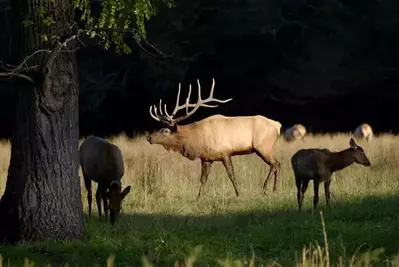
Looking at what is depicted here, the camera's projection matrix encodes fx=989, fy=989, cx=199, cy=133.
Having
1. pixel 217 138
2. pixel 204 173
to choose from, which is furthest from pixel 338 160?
pixel 217 138

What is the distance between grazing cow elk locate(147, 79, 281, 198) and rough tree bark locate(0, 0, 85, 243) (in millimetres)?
5756

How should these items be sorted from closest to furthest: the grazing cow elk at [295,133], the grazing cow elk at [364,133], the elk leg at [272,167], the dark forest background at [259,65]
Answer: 1. the elk leg at [272,167]
2. the grazing cow elk at [364,133]
3. the grazing cow elk at [295,133]
4. the dark forest background at [259,65]

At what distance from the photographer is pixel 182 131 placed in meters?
17.0

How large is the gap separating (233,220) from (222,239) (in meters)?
1.84

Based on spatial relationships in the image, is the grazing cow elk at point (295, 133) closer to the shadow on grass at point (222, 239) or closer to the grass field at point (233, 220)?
the grass field at point (233, 220)

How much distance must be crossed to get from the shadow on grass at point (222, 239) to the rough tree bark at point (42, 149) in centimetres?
35

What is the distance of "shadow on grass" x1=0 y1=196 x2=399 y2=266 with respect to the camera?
379 inches

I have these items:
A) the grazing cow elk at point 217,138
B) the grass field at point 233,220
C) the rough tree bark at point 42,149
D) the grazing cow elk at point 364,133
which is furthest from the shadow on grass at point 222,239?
the grazing cow elk at point 364,133

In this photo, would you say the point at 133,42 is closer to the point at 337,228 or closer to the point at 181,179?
the point at 181,179

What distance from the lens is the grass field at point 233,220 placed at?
960cm

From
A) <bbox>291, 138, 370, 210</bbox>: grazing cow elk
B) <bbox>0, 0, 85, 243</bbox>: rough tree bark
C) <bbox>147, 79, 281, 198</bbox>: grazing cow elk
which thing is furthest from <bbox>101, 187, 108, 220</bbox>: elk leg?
<bbox>147, 79, 281, 198</bbox>: grazing cow elk

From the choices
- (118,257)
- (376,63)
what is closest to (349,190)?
(118,257)

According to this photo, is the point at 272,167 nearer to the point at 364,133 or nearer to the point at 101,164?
the point at 101,164

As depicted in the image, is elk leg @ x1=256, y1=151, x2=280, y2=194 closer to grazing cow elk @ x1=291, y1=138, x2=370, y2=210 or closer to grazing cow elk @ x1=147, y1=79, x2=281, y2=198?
grazing cow elk @ x1=147, y1=79, x2=281, y2=198
